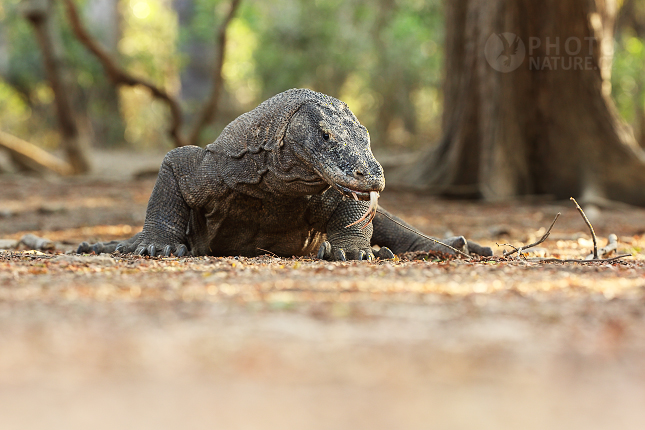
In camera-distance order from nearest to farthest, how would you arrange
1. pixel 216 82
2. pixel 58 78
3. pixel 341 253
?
1. pixel 341 253
2. pixel 58 78
3. pixel 216 82

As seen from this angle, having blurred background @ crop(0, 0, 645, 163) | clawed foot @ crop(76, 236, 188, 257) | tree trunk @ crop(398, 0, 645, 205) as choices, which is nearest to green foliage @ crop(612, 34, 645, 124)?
blurred background @ crop(0, 0, 645, 163)

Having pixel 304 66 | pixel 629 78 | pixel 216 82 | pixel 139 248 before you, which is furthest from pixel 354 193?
pixel 304 66

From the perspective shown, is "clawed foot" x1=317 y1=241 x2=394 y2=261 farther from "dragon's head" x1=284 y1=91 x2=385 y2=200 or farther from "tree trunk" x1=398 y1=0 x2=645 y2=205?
"tree trunk" x1=398 y1=0 x2=645 y2=205

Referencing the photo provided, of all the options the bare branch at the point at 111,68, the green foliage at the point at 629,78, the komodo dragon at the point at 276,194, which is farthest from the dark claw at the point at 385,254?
the green foliage at the point at 629,78

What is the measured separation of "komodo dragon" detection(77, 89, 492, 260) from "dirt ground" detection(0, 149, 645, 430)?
1.91ft

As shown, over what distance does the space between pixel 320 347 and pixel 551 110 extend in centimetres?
676

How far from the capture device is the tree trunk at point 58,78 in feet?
35.3

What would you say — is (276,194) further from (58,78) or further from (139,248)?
(58,78)

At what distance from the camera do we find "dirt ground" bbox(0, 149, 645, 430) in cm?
133

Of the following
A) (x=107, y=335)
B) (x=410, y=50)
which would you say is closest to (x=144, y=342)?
(x=107, y=335)

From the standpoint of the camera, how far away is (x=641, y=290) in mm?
2305

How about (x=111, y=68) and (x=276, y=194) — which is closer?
(x=276, y=194)

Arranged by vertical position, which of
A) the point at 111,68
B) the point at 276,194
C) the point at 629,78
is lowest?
the point at 276,194

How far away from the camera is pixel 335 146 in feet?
9.93
